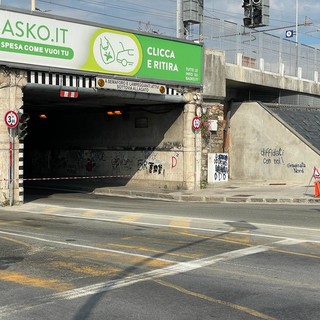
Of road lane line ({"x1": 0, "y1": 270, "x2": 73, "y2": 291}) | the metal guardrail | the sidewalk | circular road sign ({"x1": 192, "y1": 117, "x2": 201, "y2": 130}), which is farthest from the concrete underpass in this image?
road lane line ({"x1": 0, "y1": 270, "x2": 73, "y2": 291})

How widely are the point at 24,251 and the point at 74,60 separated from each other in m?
11.3

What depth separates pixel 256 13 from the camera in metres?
16.9

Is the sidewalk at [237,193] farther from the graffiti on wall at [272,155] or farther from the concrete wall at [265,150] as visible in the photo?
the graffiti on wall at [272,155]

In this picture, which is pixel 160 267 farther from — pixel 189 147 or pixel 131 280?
pixel 189 147

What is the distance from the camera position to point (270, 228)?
39.5 ft

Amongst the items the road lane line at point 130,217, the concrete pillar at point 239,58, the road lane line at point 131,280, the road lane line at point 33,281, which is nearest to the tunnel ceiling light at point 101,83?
the road lane line at point 130,217

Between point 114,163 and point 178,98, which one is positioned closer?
point 178,98

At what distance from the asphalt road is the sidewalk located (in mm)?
4925

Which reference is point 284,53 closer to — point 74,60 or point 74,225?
point 74,60

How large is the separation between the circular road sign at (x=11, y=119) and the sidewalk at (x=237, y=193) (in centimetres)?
678

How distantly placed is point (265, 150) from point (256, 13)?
33.0 ft

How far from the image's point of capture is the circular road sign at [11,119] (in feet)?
56.3

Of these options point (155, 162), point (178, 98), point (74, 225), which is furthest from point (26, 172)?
point (74, 225)

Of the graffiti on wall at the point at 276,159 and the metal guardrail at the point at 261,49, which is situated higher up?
the metal guardrail at the point at 261,49
